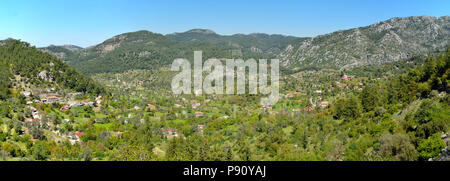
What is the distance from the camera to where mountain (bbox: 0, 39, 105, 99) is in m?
81.2

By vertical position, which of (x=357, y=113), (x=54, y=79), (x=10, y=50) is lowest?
(x=357, y=113)

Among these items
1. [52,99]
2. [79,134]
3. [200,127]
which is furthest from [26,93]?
[200,127]

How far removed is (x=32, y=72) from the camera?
88.2 meters

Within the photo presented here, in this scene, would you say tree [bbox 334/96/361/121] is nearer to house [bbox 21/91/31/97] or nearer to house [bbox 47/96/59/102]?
house [bbox 47/96/59/102]

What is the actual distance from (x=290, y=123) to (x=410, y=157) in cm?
4103

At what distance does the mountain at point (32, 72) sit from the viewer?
81.2 m

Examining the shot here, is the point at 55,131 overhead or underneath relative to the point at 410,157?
underneath

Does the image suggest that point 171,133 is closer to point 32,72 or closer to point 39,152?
point 39,152

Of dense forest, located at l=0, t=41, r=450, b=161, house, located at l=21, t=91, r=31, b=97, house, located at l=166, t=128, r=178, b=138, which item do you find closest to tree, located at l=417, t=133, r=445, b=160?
dense forest, located at l=0, t=41, r=450, b=161

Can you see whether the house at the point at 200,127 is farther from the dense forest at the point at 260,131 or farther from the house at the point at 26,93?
the house at the point at 26,93

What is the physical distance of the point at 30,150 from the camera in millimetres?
43344
